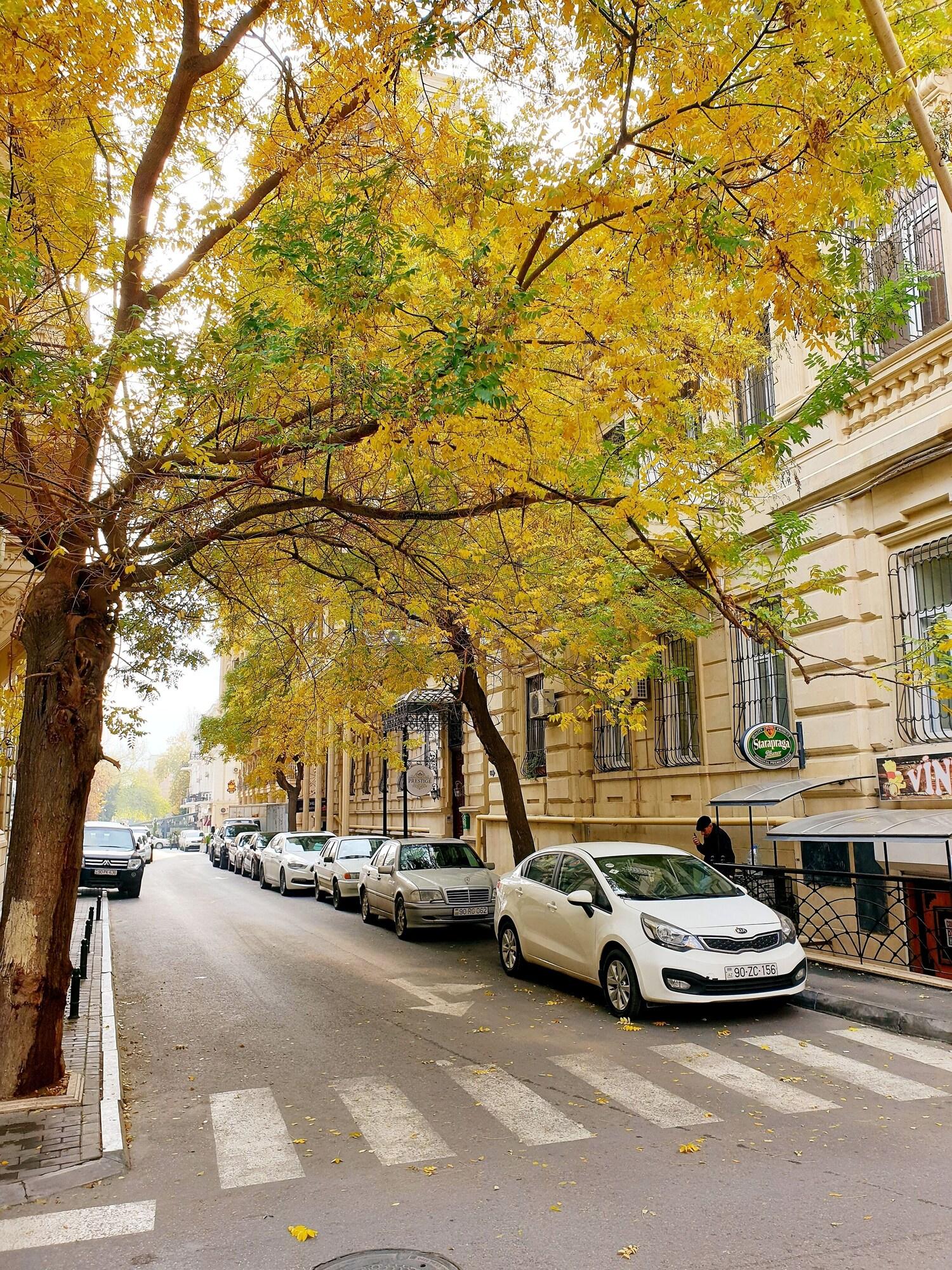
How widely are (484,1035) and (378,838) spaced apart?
44.0ft

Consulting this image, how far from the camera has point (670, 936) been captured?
8.77m

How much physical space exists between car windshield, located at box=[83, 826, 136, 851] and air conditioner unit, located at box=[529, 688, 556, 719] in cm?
1201

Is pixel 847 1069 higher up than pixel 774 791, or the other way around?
pixel 774 791

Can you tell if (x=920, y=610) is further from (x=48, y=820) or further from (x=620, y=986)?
(x=48, y=820)

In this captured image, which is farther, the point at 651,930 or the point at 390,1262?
the point at 651,930

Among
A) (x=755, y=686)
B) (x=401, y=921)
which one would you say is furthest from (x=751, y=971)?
(x=401, y=921)

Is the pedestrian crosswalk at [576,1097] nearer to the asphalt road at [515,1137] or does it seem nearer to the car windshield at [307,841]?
the asphalt road at [515,1137]

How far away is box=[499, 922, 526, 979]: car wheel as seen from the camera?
11.5 m

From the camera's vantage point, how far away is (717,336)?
11.5 metres

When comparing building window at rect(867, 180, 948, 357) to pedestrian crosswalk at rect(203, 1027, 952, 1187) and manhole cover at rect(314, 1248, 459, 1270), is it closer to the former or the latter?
pedestrian crosswalk at rect(203, 1027, 952, 1187)

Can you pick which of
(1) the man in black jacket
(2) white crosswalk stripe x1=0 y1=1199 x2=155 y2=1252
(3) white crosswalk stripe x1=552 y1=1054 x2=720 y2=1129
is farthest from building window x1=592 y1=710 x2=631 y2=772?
(2) white crosswalk stripe x1=0 y1=1199 x2=155 y2=1252

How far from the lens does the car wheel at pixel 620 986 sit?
895cm

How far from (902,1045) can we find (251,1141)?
5489 mm

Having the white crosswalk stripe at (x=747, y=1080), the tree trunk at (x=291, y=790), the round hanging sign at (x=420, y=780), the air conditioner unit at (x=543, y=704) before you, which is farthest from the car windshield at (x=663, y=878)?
the tree trunk at (x=291, y=790)
